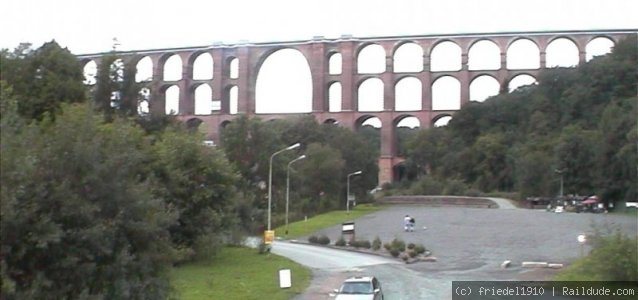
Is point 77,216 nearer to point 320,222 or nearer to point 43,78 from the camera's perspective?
point 43,78

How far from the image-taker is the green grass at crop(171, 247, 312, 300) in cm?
1987

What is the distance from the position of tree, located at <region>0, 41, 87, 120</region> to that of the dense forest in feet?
0.15

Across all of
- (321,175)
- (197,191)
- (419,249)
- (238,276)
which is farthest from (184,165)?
(321,175)

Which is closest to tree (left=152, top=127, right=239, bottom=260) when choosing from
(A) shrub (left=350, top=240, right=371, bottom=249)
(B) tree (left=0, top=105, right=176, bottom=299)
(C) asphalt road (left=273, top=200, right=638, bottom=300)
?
(C) asphalt road (left=273, top=200, right=638, bottom=300)

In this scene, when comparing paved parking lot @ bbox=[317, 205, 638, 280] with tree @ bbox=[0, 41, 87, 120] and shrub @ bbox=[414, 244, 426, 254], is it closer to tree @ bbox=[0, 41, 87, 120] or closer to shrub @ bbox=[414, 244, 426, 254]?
shrub @ bbox=[414, 244, 426, 254]

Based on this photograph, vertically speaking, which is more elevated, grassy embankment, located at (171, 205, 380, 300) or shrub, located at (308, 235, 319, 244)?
grassy embankment, located at (171, 205, 380, 300)

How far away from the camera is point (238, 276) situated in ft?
77.6

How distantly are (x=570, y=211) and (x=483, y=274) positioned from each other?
31.2 metres

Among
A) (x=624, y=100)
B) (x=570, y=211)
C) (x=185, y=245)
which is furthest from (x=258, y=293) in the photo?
(x=624, y=100)

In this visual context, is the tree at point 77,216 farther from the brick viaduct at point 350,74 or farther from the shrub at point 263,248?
the brick viaduct at point 350,74

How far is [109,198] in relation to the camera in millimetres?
10258

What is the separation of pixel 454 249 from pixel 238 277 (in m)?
12.8

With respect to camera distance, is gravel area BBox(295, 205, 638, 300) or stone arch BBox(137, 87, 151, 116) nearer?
gravel area BBox(295, 205, 638, 300)

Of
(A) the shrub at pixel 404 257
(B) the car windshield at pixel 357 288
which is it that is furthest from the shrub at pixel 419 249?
(B) the car windshield at pixel 357 288
